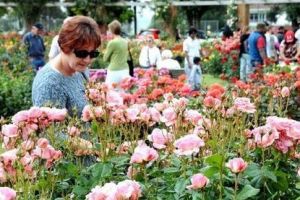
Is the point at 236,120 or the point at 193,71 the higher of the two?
A: the point at 236,120

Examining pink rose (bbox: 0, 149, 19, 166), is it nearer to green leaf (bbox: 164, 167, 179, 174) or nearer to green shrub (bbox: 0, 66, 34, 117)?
green leaf (bbox: 164, 167, 179, 174)

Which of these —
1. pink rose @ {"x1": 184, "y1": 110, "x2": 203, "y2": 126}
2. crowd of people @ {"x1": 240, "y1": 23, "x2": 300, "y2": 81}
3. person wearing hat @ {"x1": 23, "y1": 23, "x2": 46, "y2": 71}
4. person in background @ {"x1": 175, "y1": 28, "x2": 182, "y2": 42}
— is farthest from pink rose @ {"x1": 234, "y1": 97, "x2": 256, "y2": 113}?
person in background @ {"x1": 175, "y1": 28, "x2": 182, "y2": 42}

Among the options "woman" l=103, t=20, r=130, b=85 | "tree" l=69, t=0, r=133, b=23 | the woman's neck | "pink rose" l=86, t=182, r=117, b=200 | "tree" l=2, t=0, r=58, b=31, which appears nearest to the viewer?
"pink rose" l=86, t=182, r=117, b=200

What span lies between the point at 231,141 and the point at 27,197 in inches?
31.0

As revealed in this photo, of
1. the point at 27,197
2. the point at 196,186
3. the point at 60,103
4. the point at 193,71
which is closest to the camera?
the point at 196,186

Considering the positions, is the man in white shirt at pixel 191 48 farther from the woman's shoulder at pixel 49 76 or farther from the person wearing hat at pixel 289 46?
the woman's shoulder at pixel 49 76

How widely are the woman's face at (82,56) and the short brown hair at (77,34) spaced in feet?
0.06

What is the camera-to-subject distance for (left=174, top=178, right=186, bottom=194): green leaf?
6.58ft

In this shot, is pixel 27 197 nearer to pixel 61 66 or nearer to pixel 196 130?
pixel 196 130

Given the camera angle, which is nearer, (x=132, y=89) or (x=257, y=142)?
(x=257, y=142)

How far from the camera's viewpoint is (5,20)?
130 ft

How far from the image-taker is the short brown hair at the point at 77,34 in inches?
114

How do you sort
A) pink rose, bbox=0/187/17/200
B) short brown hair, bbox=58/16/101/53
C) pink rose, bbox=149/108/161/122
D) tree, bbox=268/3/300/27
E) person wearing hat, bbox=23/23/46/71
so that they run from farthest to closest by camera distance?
tree, bbox=268/3/300/27 → person wearing hat, bbox=23/23/46/71 → short brown hair, bbox=58/16/101/53 → pink rose, bbox=149/108/161/122 → pink rose, bbox=0/187/17/200

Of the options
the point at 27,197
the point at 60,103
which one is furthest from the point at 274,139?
the point at 60,103
